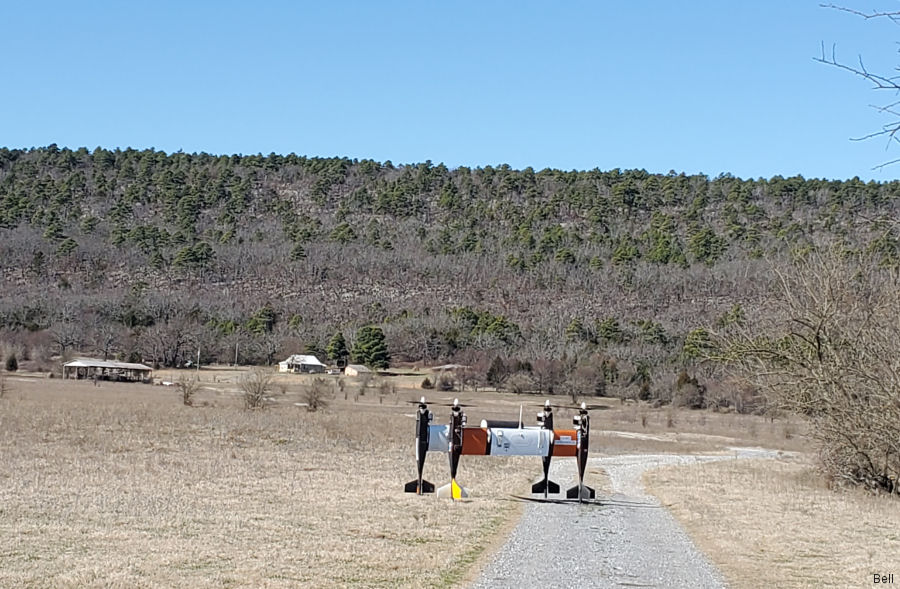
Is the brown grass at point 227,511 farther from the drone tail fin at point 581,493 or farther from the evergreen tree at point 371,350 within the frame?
the evergreen tree at point 371,350

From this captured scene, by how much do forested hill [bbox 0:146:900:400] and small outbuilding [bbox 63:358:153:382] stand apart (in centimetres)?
1373

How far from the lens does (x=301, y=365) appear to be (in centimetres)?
10338

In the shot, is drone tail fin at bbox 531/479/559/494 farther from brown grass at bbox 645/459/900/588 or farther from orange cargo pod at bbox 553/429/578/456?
brown grass at bbox 645/459/900/588

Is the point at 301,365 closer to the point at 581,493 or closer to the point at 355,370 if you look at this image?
the point at 355,370

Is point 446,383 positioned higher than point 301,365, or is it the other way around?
point 301,365

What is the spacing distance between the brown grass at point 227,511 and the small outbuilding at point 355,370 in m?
71.7

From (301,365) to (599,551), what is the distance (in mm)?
93153

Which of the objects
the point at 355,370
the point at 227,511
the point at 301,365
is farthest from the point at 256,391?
→ the point at 301,365

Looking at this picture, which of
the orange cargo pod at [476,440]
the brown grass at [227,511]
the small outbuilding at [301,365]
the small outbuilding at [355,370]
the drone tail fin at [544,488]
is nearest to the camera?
the brown grass at [227,511]

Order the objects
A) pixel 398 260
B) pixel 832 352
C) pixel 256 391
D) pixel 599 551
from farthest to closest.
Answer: pixel 398 260
pixel 256 391
pixel 832 352
pixel 599 551

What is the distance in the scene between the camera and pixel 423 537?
12.4 meters

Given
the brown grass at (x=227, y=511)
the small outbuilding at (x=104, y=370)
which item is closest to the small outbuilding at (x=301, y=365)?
the small outbuilding at (x=104, y=370)

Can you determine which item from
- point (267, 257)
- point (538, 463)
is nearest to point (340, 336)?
point (267, 257)

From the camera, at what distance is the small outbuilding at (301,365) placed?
103 m
